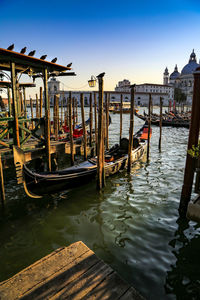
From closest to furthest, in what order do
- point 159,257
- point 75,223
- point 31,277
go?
1. point 31,277
2. point 159,257
3. point 75,223

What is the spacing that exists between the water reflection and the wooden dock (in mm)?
1226

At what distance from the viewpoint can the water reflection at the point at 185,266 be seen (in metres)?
2.89

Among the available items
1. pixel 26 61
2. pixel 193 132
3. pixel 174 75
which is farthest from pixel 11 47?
pixel 174 75

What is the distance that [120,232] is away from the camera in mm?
4316

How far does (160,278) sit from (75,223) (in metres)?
2.23

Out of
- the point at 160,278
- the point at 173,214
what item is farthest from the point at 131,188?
the point at 160,278

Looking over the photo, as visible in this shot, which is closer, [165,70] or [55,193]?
[55,193]

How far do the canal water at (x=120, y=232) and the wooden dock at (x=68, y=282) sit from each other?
0.98 m

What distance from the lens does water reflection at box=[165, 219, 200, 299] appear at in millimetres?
2891

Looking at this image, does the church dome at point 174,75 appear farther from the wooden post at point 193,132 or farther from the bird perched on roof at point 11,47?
the bird perched on roof at point 11,47

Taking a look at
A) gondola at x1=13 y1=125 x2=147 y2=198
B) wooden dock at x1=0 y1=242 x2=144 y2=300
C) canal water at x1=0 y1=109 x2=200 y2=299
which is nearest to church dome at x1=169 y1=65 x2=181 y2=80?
gondola at x1=13 y1=125 x2=147 y2=198

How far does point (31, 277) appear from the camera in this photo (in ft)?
7.59

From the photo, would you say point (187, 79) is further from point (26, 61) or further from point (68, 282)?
point (68, 282)

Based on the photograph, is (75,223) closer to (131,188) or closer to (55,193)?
(55,193)
